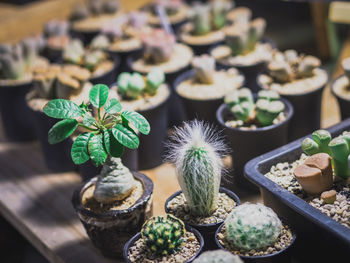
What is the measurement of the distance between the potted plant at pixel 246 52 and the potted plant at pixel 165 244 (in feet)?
4.38

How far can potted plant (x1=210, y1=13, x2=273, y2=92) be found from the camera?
2926 mm

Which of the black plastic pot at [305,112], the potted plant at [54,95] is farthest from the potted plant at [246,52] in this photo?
the potted plant at [54,95]

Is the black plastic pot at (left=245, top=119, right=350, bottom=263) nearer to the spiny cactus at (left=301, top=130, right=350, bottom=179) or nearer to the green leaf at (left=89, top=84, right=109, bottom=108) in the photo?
the spiny cactus at (left=301, top=130, right=350, bottom=179)

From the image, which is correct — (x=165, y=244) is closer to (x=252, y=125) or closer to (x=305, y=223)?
(x=305, y=223)

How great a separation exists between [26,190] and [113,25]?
50.3 inches

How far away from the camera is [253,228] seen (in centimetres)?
169

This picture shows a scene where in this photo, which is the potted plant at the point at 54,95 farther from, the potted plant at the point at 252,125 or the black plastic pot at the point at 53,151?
the potted plant at the point at 252,125

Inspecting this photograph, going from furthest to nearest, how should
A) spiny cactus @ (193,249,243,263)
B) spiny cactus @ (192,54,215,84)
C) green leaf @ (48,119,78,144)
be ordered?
spiny cactus @ (192,54,215,84) → green leaf @ (48,119,78,144) → spiny cactus @ (193,249,243,263)

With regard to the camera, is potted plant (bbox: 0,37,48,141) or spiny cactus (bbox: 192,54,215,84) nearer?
spiny cactus (bbox: 192,54,215,84)

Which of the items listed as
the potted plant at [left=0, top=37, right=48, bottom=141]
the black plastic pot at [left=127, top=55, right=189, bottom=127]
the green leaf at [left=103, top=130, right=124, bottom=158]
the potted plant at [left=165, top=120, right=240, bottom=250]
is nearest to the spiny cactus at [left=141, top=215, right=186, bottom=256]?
the potted plant at [left=165, top=120, right=240, bottom=250]

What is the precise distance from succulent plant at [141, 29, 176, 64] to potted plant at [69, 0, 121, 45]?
2.25 feet

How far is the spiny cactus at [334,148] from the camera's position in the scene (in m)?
1.93

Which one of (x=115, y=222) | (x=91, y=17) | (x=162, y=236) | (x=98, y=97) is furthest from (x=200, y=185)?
(x=91, y=17)

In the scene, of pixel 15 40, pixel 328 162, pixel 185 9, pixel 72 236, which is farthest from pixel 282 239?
pixel 15 40
